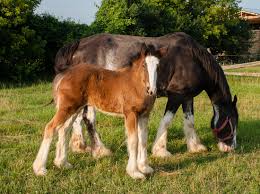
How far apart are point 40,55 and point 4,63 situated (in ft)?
5.51

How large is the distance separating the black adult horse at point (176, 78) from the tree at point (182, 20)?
14.1 m

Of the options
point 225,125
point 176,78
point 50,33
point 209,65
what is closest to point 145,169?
point 176,78

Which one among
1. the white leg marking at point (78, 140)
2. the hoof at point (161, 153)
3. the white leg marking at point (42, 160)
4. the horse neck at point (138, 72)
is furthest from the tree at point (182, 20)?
the white leg marking at point (42, 160)

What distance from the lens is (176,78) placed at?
25.6 feet

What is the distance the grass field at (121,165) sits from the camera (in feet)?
18.2

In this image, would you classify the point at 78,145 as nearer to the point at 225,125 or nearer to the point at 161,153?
the point at 161,153

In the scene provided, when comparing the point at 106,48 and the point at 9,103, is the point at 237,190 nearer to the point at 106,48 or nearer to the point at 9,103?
the point at 106,48

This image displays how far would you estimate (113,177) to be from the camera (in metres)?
5.97

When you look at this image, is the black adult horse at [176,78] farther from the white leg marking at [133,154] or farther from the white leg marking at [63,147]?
the white leg marking at [133,154]

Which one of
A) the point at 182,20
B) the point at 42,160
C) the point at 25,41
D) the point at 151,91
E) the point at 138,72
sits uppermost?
the point at 182,20

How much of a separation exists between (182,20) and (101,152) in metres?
21.5

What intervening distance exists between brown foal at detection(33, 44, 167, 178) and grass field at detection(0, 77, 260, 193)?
24 cm

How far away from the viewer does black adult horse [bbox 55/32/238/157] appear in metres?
7.68

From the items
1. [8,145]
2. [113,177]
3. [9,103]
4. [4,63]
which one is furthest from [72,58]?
[4,63]
